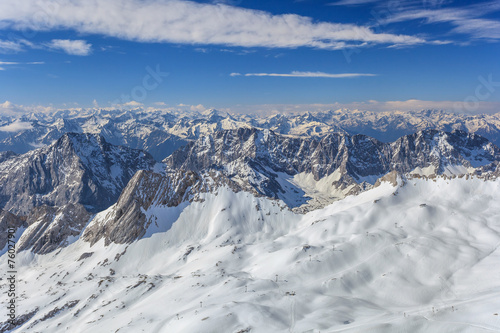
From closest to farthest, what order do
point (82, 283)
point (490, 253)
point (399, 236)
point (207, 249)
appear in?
point (490, 253), point (399, 236), point (82, 283), point (207, 249)

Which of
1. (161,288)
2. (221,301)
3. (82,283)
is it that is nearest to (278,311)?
(221,301)

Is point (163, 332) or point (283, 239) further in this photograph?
point (283, 239)

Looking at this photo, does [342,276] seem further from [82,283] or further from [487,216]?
[82,283]

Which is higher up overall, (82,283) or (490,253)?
(490,253)

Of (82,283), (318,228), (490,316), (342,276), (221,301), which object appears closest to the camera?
(490,316)

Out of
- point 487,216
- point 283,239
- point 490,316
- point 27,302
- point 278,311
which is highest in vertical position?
point 490,316

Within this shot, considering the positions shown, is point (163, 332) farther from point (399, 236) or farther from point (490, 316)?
point (399, 236)
